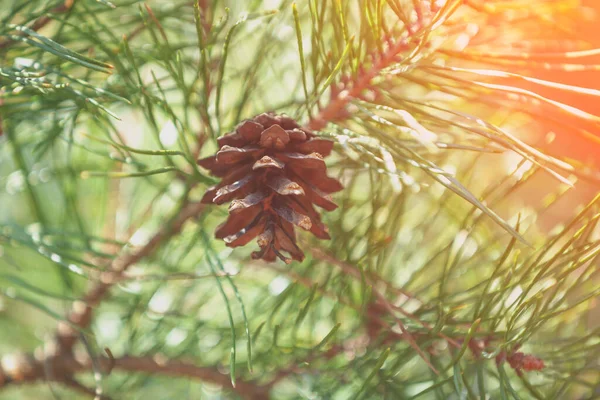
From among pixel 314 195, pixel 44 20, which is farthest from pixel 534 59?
pixel 44 20

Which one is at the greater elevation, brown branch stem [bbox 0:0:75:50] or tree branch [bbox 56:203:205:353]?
brown branch stem [bbox 0:0:75:50]

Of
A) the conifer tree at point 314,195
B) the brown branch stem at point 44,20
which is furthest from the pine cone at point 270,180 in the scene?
the brown branch stem at point 44,20

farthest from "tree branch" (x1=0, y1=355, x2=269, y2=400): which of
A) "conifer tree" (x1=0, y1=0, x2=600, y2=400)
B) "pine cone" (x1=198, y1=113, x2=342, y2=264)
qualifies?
"pine cone" (x1=198, y1=113, x2=342, y2=264)

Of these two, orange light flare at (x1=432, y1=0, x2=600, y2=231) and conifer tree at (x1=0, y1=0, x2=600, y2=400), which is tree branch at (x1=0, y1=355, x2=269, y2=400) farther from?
orange light flare at (x1=432, y1=0, x2=600, y2=231)

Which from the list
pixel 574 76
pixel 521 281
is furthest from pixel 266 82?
pixel 574 76

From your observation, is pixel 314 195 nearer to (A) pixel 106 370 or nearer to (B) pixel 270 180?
(B) pixel 270 180

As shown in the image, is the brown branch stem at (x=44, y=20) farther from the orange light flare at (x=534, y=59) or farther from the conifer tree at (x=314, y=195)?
the orange light flare at (x=534, y=59)

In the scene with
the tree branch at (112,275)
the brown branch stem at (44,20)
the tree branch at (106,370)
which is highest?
the brown branch stem at (44,20)
